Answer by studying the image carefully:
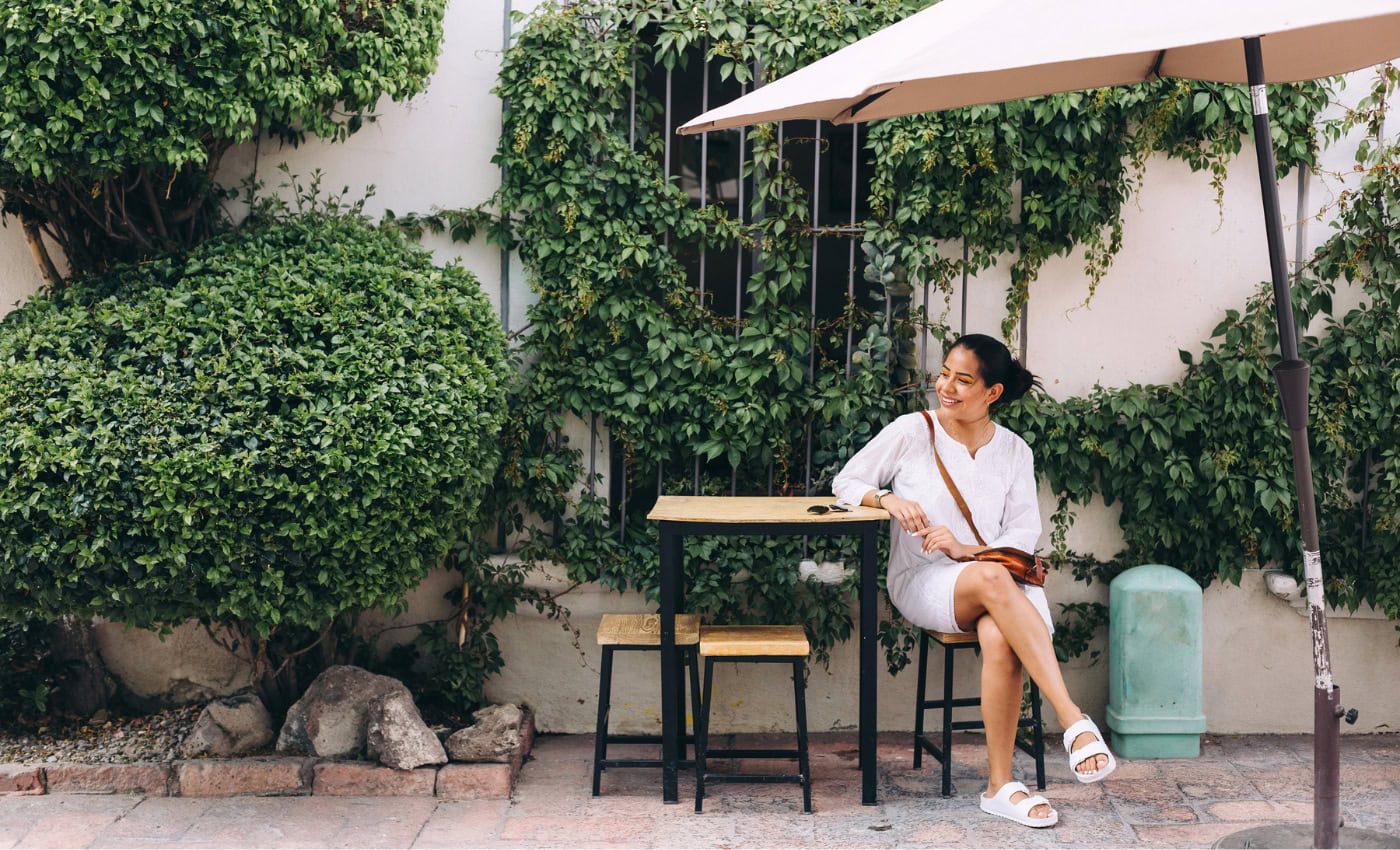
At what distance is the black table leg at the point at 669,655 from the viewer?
169 inches

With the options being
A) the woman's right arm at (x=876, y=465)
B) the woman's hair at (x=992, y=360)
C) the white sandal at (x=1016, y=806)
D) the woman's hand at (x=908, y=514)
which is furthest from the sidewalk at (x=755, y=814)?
the woman's hair at (x=992, y=360)

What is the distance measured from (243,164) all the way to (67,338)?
1.25 m

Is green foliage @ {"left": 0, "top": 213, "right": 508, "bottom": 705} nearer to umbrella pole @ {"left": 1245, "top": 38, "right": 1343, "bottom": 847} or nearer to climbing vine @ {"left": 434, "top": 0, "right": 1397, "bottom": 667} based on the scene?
climbing vine @ {"left": 434, "top": 0, "right": 1397, "bottom": 667}

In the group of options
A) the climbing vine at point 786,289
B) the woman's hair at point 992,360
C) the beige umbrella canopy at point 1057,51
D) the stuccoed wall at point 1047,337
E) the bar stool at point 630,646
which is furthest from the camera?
the stuccoed wall at point 1047,337

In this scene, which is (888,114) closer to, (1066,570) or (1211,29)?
(1211,29)

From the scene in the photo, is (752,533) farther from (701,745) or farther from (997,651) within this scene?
(997,651)

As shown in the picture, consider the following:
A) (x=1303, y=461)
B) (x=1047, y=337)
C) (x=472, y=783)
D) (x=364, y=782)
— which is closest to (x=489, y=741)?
(x=472, y=783)

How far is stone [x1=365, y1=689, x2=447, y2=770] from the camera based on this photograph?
4.55m

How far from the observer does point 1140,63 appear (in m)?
4.33

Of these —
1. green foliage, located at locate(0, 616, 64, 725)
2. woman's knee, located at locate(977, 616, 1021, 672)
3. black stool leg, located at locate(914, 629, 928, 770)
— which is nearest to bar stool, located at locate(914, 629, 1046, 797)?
black stool leg, located at locate(914, 629, 928, 770)

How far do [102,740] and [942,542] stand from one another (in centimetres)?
330

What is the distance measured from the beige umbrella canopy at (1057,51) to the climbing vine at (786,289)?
64 cm

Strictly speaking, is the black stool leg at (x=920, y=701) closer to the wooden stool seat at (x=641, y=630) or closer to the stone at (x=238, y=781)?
the wooden stool seat at (x=641, y=630)

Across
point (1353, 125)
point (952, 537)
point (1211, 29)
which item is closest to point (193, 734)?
point (952, 537)
